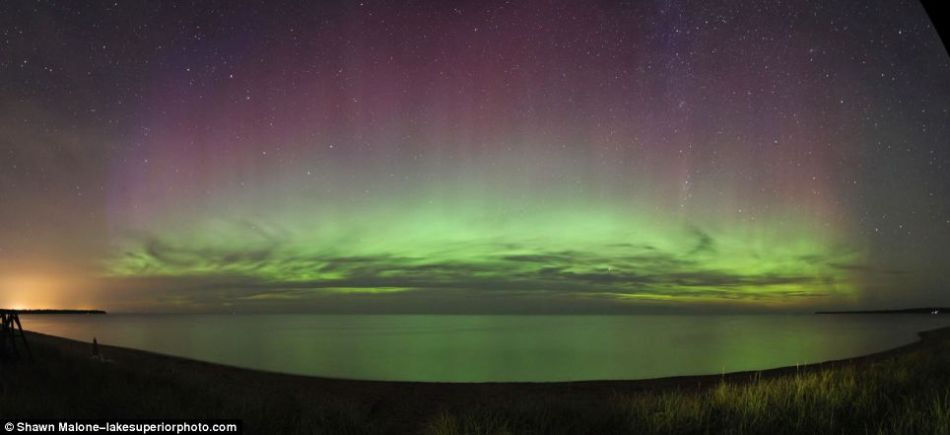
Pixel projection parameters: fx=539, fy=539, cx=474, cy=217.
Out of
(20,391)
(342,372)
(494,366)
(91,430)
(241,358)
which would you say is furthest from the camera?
(241,358)

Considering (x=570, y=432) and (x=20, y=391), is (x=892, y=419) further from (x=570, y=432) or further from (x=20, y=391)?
(x=20, y=391)

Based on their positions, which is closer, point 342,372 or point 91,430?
point 91,430

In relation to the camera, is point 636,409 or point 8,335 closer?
point 636,409

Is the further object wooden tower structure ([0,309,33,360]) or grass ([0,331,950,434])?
wooden tower structure ([0,309,33,360])

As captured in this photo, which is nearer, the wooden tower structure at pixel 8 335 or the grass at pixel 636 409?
the grass at pixel 636 409

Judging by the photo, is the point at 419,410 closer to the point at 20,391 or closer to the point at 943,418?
the point at 20,391

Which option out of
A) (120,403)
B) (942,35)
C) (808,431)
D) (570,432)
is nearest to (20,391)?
(120,403)

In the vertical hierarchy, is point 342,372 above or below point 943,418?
below

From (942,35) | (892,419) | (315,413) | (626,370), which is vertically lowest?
(626,370)

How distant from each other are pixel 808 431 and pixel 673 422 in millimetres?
1924

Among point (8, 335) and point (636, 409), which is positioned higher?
point (8, 335)

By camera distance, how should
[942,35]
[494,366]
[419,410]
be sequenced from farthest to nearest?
[494,366] → [419,410] → [942,35]

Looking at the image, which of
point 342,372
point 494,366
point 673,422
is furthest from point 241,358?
point 673,422

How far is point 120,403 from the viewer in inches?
450
